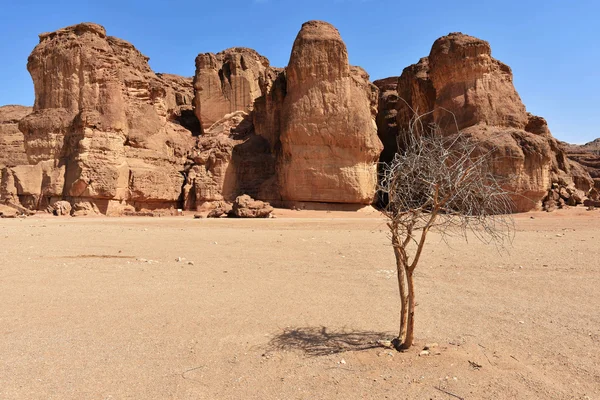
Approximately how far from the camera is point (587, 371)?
3.40 m

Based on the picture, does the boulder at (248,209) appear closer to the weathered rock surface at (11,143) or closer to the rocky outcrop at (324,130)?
the rocky outcrop at (324,130)

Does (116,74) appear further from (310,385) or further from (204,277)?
(310,385)

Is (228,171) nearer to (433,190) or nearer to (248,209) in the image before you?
(248,209)

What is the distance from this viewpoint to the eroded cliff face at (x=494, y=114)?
68.0 ft

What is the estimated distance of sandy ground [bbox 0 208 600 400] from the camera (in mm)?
3162

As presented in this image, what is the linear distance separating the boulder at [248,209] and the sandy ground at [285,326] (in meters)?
10.1

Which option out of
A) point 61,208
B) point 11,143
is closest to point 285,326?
point 61,208

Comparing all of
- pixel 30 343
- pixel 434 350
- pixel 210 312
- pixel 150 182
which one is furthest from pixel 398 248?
pixel 150 182

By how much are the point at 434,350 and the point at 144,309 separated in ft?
11.1

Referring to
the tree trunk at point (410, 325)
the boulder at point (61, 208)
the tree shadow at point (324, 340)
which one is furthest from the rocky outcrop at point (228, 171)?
the tree trunk at point (410, 325)

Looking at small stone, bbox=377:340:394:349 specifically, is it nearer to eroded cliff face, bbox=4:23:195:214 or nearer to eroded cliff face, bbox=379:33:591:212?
eroded cliff face, bbox=379:33:591:212

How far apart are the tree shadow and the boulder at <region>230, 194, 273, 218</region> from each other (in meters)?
14.7

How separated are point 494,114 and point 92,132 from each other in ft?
73.2

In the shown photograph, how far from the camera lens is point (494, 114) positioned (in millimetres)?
22328
